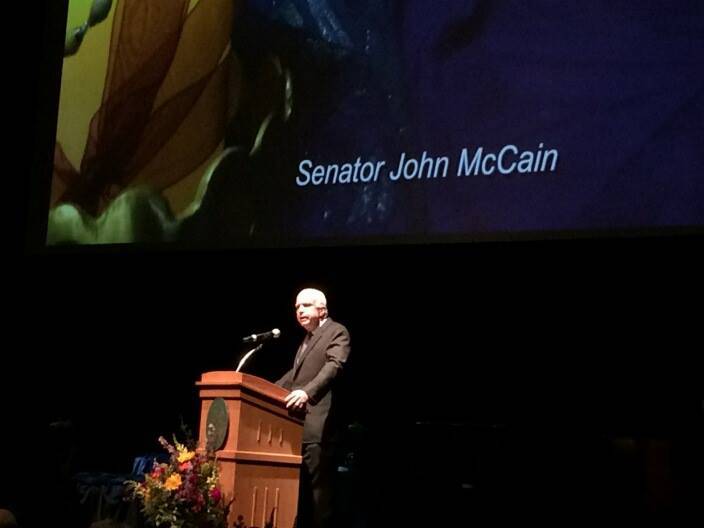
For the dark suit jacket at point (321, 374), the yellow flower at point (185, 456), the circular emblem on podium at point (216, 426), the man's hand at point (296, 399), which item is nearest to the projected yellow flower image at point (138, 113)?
the dark suit jacket at point (321, 374)

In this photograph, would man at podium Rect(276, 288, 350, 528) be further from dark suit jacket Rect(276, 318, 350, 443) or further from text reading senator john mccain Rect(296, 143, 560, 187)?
text reading senator john mccain Rect(296, 143, 560, 187)

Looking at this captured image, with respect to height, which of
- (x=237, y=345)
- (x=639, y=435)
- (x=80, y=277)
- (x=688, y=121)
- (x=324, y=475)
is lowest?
(x=324, y=475)

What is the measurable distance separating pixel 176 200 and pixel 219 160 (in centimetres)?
38

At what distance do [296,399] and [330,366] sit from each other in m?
0.28

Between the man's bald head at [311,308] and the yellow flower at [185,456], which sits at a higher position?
the man's bald head at [311,308]

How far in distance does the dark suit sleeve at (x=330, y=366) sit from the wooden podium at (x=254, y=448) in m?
0.14

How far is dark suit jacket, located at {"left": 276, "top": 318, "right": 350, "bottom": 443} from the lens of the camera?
14.8ft

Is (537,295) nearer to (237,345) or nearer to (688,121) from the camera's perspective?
(688,121)

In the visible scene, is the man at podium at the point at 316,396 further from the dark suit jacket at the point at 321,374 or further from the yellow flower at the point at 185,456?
the yellow flower at the point at 185,456

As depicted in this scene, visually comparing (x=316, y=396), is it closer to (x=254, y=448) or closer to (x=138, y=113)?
(x=254, y=448)

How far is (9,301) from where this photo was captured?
23.4ft

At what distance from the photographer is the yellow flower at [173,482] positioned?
153 inches

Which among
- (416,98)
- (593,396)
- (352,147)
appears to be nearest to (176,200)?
(352,147)

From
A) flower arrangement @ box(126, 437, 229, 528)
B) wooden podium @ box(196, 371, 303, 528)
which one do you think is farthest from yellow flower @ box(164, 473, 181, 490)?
wooden podium @ box(196, 371, 303, 528)
